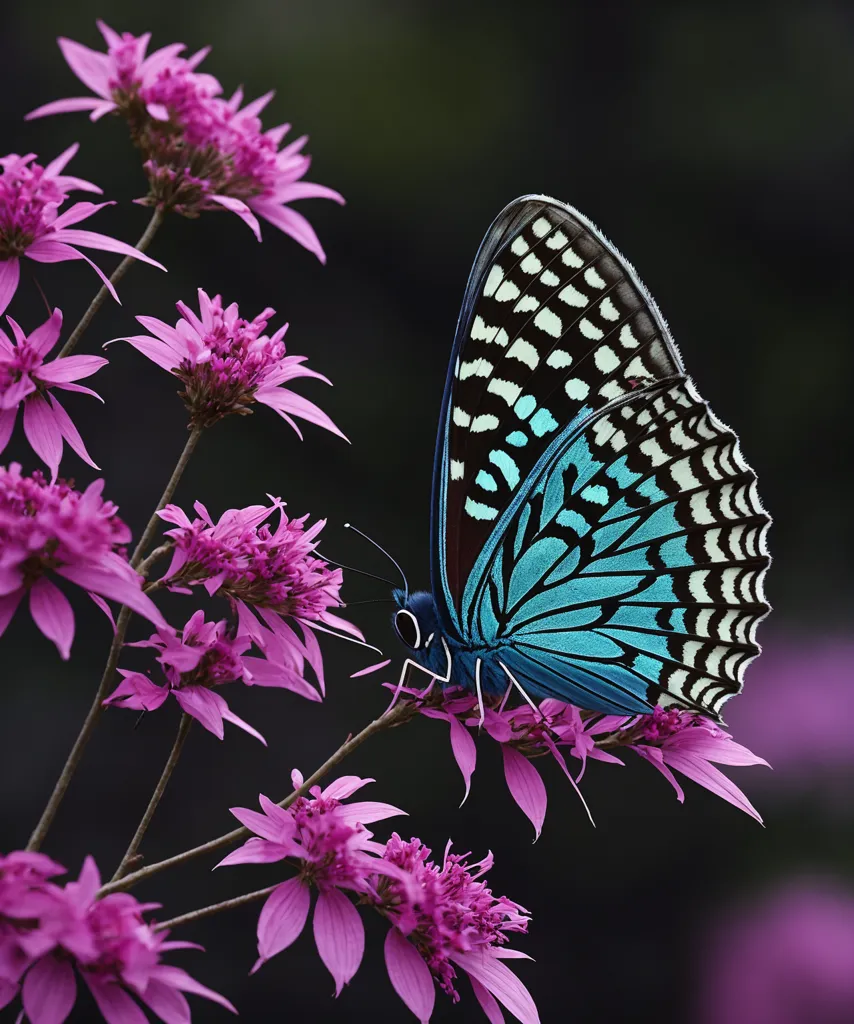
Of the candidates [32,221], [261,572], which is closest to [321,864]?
[261,572]

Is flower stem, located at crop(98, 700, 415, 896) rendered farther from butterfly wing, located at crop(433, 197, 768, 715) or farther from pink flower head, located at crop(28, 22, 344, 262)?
pink flower head, located at crop(28, 22, 344, 262)

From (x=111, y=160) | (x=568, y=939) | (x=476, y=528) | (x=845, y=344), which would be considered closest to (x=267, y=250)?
(x=111, y=160)

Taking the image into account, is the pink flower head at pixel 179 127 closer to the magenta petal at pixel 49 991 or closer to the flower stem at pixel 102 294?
the flower stem at pixel 102 294

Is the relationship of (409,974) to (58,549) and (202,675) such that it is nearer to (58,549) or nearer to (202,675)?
(202,675)

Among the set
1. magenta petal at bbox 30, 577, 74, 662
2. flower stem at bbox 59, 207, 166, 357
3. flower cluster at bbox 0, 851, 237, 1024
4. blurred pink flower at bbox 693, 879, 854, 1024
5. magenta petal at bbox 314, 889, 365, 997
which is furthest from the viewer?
blurred pink flower at bbox 693, 879, 854, 1024

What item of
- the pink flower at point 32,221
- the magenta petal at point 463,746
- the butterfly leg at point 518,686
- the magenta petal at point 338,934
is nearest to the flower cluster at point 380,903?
the magenta petal at point 338,934

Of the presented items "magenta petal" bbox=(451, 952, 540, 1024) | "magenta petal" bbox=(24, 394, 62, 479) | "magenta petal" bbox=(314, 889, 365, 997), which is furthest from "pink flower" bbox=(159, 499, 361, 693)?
"magenta petal" bbox=(451, 952, 540, 1024)

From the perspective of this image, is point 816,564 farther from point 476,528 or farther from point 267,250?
point 476,528
